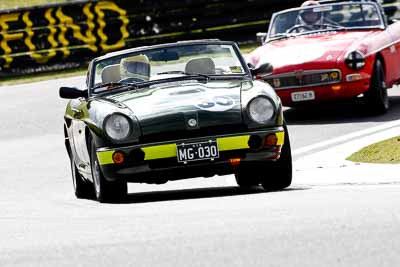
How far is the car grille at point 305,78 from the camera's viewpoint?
15.6 m

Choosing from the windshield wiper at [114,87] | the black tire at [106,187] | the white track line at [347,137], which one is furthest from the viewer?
the white track line at [347,137]

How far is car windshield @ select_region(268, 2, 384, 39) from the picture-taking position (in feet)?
55.2

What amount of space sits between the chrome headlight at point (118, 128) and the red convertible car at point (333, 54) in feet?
20.7

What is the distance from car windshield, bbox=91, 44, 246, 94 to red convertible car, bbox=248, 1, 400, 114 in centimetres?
457

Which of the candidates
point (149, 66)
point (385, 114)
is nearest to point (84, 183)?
point (149, 66)

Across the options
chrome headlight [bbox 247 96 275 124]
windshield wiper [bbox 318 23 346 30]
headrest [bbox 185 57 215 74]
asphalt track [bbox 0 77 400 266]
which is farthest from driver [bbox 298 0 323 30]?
chrome headlight [bbox 247 96 275 124]

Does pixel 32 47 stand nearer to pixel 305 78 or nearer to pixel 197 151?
pixel 305 78

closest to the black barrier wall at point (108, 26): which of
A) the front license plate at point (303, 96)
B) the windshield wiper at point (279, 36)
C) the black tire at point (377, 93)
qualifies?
the windshield wiper at point (279, 36)

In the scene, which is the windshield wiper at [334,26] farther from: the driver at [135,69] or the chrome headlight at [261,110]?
the chrome headlight at [261,110]

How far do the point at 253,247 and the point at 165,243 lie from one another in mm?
553

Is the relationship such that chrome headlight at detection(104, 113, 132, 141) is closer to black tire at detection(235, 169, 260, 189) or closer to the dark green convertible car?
the dark green convertible car

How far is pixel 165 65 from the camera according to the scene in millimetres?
10961

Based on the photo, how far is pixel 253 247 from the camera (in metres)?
6.39

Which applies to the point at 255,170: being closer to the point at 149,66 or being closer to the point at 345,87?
the point at 149,66
